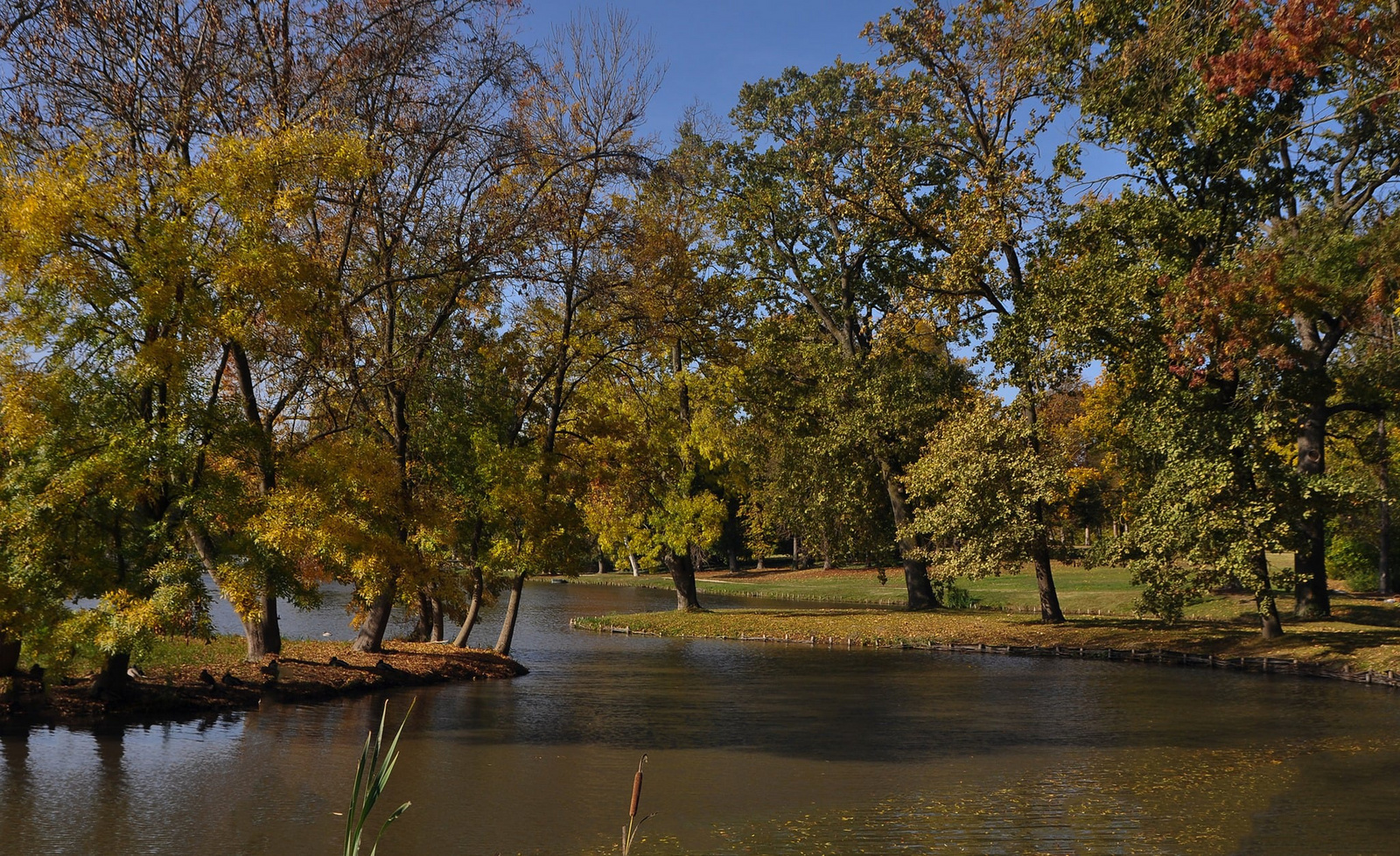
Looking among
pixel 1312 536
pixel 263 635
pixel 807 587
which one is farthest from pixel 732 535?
pixel 263 635

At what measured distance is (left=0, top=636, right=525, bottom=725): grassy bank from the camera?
1659 centimetres

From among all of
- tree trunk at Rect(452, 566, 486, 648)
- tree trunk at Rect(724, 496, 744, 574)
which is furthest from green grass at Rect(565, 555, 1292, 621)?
tree trunk at Rect(452, 566, 486, 648)

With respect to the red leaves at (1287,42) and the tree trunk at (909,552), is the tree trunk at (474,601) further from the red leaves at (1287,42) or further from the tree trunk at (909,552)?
the red leaves at (1287,42)

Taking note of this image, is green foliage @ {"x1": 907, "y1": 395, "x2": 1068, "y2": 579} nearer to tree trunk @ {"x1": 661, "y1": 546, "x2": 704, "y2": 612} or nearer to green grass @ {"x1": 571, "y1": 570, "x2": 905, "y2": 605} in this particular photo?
tree trunk @ {"x1": 661, "y1": 546, "x2": 704, "y2": 612}

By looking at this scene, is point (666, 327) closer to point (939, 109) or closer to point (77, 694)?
point (939, 109)

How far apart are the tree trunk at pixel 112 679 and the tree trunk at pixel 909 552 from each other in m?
24.5

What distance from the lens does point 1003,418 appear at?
3186cm

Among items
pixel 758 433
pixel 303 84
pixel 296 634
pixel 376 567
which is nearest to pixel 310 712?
pixel 376 567

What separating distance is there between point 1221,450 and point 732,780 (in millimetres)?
17890

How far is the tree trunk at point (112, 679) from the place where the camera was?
16984 millimetres

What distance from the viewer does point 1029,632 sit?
105 feet

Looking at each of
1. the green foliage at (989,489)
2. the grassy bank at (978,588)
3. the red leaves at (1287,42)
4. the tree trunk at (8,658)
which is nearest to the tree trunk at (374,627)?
the tree trunk at (8,658)

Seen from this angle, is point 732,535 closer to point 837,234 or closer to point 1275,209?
point 837,234

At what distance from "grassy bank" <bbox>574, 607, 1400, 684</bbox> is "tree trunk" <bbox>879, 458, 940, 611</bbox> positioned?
4.79 ft
